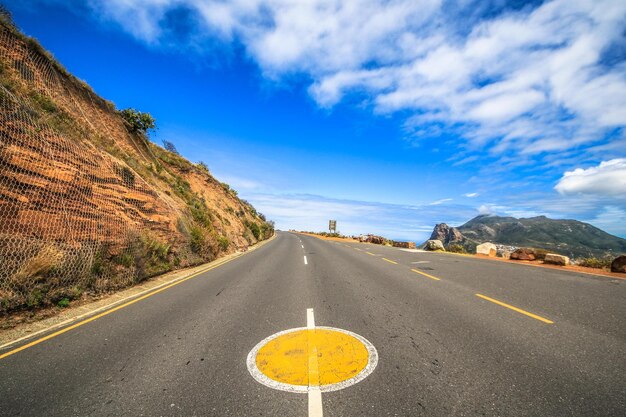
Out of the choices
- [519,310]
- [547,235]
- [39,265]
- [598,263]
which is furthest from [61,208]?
[547,235]

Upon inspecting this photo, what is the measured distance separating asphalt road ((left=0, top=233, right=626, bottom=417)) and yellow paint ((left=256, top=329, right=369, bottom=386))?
0.76 ft

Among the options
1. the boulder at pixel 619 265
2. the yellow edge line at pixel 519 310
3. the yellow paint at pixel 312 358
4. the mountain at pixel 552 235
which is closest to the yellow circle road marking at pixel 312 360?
the yellow paint at pixel 312 358

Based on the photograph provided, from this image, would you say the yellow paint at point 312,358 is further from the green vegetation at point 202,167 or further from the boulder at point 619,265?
the green vegetation at point 202,167

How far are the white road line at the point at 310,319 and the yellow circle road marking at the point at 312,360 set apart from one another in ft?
0.69

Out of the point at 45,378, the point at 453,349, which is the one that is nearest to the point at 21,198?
the point at 45,378

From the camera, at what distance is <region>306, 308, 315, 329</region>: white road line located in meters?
4.68

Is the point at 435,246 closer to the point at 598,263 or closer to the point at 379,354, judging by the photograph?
the point at 598,263

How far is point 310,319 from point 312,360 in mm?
1578

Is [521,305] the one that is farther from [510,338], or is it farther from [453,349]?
[453,349]

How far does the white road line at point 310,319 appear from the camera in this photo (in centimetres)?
468

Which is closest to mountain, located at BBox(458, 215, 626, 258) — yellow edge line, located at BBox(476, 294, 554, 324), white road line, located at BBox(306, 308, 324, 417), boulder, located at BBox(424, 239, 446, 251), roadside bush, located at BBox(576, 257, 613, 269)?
boulder, located at BBox(424, 239, 446, 251)

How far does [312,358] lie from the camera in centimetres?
352

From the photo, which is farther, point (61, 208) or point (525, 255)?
point (525, 255)

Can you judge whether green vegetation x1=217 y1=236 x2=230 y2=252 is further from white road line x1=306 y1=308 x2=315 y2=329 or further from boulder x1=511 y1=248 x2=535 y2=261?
boulder x1=511 y1=248 x2=535 y2=261
